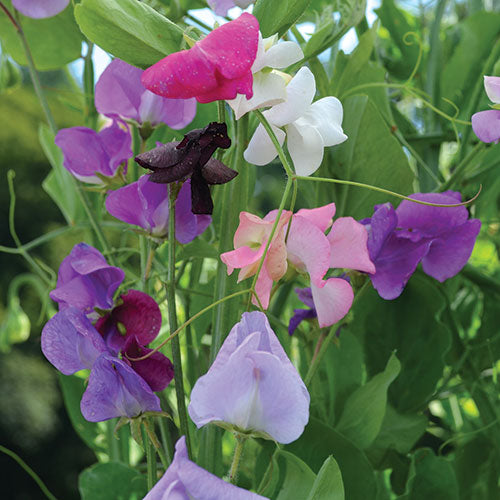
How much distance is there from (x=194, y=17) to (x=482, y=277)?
207mm

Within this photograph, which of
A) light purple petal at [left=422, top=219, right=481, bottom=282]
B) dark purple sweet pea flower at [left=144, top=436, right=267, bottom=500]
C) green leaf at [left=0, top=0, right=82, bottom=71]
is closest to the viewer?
dark purple sweet pea flower at [left=144, top=436, right=267, bottom=500]

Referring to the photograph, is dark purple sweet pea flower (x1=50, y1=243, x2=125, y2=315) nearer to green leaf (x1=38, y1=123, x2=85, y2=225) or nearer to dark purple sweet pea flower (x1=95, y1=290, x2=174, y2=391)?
dark purple sweet pea flower (x1=95, y1=290, x2=174, y2=391)

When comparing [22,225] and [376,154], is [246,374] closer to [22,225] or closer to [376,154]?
[376,154]

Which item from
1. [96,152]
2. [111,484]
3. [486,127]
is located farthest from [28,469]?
[486,127]

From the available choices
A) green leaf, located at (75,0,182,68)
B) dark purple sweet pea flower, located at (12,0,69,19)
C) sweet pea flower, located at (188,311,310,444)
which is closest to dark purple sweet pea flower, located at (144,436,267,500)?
sweet pea flower, located at (188,311,310,444)

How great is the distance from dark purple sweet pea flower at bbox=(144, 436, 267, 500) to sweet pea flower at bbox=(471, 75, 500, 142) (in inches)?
5.5

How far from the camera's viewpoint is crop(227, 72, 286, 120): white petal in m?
0.21

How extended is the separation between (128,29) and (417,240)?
0.14 metres

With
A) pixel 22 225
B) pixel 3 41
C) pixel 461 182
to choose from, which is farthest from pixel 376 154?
pixel 22 225

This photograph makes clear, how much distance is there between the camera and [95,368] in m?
0.22

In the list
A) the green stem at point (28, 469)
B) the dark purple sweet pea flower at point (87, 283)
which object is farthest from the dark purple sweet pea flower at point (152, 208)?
the green stem at point (28, 469)

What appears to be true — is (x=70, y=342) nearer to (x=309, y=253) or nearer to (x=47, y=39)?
(x=309, y=253)

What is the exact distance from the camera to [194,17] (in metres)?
0.34

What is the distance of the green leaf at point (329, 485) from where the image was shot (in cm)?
20
